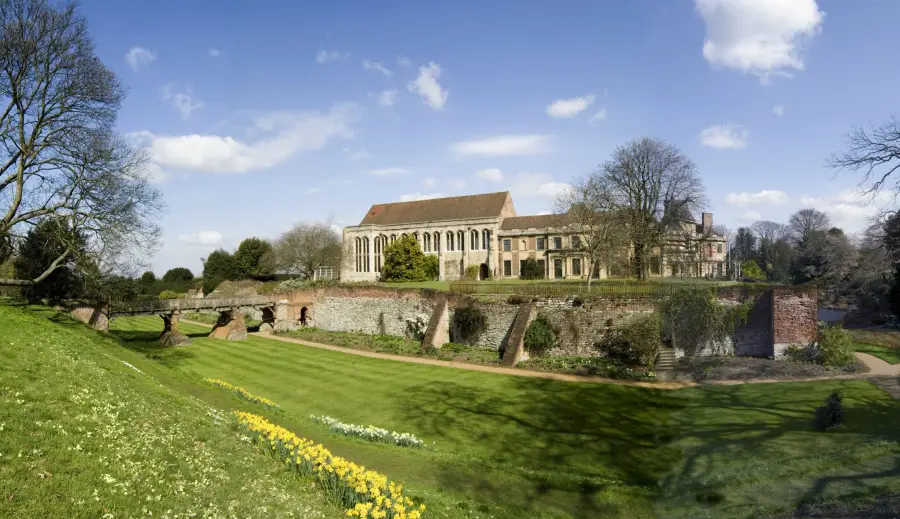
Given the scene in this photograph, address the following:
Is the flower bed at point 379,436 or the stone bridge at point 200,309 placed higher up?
the stone bridge at point 200,309

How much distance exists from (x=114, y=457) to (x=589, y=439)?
11.6m

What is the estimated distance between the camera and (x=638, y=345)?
22.8m

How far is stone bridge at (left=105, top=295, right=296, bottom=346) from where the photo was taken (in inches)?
1124

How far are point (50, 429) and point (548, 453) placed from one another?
1075 cm

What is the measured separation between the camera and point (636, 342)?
22.9 meters

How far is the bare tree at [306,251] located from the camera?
197 feet

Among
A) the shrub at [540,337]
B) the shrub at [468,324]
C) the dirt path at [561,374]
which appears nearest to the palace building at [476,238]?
the shrub at [468,324]

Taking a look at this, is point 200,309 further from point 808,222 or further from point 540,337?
point 808,222

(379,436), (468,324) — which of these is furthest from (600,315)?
(379,436)

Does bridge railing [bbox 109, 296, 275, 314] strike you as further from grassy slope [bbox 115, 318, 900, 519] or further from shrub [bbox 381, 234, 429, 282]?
shrub [bbox 381, 234, 429, 282]

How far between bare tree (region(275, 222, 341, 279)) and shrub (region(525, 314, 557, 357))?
3999 cm

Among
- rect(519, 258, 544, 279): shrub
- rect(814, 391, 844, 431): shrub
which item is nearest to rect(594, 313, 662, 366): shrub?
rect(814, 391, 844, 431): shrub

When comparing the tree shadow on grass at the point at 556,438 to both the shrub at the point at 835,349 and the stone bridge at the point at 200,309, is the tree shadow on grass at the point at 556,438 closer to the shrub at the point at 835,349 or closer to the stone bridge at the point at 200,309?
the shrub at the point at 835,349

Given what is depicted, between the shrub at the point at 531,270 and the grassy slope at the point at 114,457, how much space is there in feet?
130
